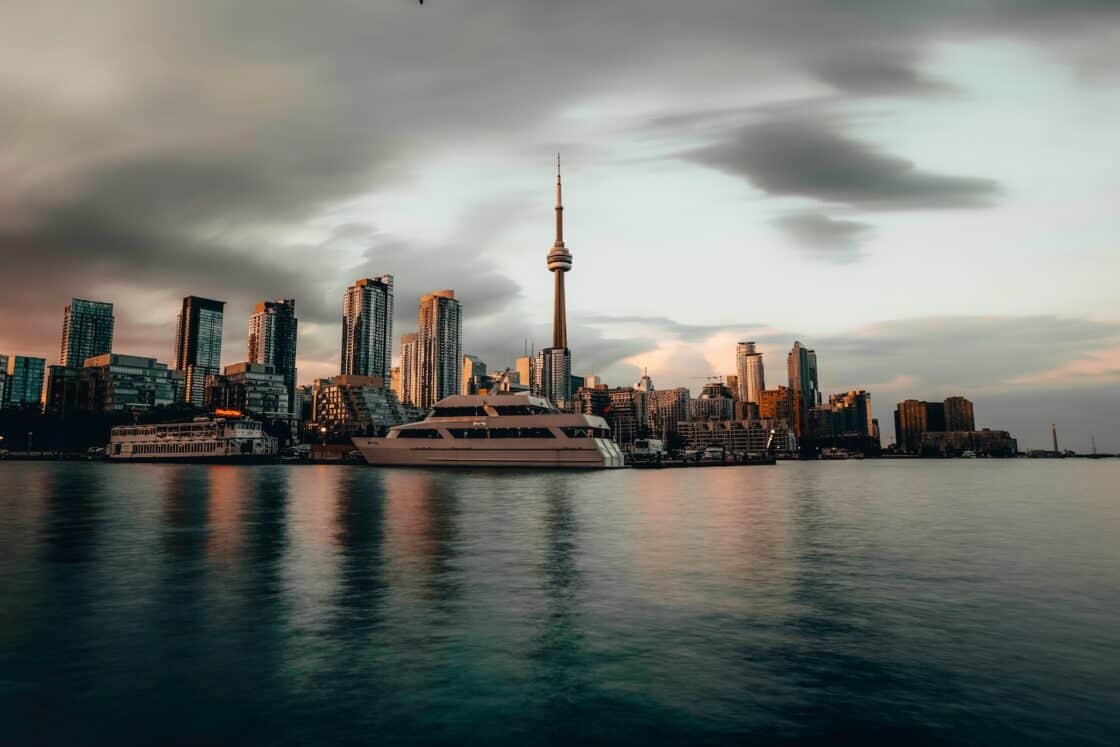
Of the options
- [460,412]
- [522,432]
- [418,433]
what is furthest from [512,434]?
[418,433]

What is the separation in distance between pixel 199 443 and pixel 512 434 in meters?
97.8

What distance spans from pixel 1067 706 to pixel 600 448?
89.9 metres

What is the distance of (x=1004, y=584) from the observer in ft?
67.6

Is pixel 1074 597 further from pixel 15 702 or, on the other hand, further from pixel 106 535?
pixel 106 535

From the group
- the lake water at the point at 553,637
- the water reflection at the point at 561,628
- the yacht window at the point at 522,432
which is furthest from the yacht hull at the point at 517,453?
the water reflection at the point at 561,628

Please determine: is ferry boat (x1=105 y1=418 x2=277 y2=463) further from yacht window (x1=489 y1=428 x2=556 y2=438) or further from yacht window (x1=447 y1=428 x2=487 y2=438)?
yacht window (x1=489 y1=428 x2=556 y2=438)

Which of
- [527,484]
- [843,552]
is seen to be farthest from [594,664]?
[527,484]

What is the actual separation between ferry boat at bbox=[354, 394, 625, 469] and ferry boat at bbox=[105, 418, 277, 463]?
74.6 m

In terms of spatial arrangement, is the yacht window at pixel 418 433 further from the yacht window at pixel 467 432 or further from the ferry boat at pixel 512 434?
the yacht window at pixel 467 432

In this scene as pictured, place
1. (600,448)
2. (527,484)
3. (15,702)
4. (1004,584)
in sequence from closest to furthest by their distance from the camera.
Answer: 1. (15,702)
2. (1004,584)
3. (527,484)
4. (600,448)

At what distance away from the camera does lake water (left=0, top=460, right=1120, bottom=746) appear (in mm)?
10047

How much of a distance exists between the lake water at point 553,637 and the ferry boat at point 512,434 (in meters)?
66.8

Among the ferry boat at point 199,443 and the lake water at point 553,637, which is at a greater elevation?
the ferry boat at point 199,443

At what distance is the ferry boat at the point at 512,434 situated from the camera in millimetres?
98688
